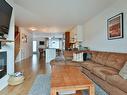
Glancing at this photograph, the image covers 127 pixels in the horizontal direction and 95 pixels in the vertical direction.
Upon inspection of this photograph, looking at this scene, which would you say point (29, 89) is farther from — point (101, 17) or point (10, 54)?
point (101, 17)

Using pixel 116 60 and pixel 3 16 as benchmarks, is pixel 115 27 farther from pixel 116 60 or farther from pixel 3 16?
pixel 3 16

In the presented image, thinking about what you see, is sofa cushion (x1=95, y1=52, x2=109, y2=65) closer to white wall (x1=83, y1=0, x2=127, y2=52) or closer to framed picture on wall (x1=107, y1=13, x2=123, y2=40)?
white wall (x1=83, y1=0, x2=127, y2=52)

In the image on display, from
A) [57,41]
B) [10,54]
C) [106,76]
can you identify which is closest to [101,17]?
[106,76]

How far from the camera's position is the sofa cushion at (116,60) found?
99.7 inches

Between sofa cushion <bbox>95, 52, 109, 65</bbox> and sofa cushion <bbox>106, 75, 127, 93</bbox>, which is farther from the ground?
sofa cushion <bbox>95, 52, 109, 65</bbox>

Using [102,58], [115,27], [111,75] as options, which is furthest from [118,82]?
[115,27]

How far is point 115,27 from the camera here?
3.32 metres

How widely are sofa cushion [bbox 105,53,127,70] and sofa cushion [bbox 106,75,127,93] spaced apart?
553mm

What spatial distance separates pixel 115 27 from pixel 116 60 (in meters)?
1.09

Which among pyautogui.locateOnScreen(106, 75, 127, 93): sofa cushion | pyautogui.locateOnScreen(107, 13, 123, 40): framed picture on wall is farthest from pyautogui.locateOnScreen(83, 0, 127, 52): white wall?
pyautogui.locateOnScreen(106, 75, 127, 93): sofa cushion

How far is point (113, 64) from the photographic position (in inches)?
110

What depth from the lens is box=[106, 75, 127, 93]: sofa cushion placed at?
Result: 1787mm

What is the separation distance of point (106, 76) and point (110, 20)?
2011 mm

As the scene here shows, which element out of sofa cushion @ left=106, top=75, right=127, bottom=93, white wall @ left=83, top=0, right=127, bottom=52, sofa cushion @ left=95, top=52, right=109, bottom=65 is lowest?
sofa cushion @ left=106, top=75, right=127, bottom=93
